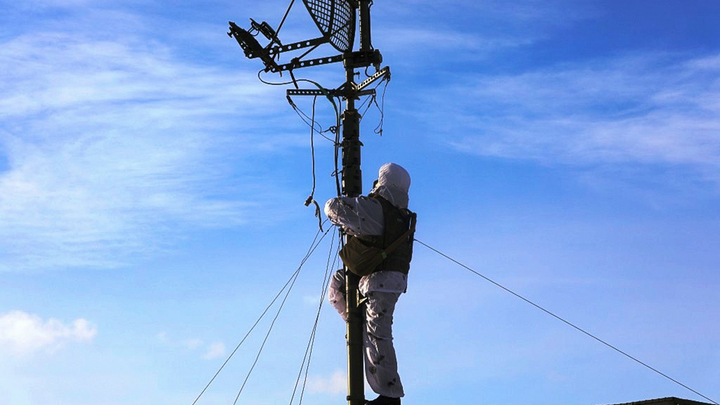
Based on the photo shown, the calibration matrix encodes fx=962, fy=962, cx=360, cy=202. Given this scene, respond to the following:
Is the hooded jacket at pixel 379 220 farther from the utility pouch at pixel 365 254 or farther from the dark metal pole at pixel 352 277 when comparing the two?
the dark metal pole at pixel 352 277

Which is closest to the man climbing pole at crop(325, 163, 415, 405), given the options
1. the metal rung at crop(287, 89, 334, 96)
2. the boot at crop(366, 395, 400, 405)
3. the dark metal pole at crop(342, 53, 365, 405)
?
the boot at crop(366, 395, 400, 405)

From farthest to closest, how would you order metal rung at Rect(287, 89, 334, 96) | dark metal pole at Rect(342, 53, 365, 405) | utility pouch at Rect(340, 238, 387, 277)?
metal rung at Rect(287, 89, 334, 96), dark metal pole at Rect(342, 53, 365, 405), utility pouch at Rect(340, 238, 387, 277)

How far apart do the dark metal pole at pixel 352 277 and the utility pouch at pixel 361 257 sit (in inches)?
18.6

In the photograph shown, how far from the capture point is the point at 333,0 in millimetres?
15719

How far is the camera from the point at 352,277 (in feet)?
48.6

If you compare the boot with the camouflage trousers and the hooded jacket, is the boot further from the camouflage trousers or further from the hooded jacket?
the hooded jacket

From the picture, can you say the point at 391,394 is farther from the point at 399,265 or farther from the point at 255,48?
the point at 255,48

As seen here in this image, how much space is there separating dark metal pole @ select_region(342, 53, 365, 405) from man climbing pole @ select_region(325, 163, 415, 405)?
310 millimetres

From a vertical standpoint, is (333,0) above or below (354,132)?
above

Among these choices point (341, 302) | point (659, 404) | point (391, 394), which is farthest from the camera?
point (341, 302)

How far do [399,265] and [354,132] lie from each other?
97.3 inches

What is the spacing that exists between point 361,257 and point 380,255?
0.29 metres

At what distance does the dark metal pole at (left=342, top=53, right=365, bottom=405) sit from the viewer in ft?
47.0

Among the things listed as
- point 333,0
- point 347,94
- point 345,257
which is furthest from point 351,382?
point 333,0
